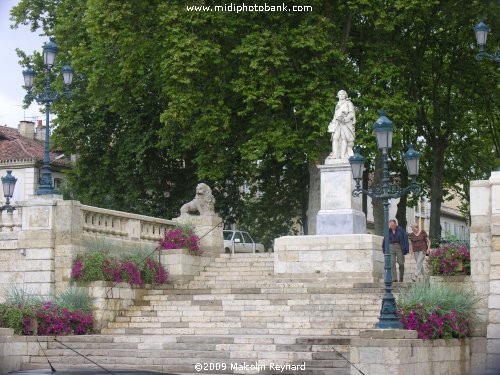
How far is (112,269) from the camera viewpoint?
83.0 feet

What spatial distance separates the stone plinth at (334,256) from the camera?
88.2 feet

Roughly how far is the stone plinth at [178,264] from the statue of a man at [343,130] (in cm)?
485

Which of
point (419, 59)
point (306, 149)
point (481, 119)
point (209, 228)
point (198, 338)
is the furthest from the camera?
point (481, 119)

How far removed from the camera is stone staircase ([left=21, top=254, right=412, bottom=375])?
2055cm

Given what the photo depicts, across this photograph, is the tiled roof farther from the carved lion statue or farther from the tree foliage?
the carved lion statue

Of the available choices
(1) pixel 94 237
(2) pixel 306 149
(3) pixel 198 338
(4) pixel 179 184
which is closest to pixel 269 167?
(4) pixel 179 184

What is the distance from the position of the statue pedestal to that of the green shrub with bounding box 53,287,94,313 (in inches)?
270

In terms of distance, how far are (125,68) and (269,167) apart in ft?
23.6

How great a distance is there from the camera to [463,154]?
→ 4538cm

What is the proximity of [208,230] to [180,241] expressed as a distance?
1711 millimetres

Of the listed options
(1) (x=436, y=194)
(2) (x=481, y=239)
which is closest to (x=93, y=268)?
(2) (x=481, y=239)

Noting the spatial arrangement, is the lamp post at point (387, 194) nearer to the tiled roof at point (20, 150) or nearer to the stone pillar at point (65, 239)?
the stone pillar at point (65, 239)

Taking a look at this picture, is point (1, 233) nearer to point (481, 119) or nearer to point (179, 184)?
point (179, 184)

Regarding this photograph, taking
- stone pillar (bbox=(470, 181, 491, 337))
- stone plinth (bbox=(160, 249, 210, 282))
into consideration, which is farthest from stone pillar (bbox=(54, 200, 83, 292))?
stone pillar (bbox=(470, 181, 491, 337))
